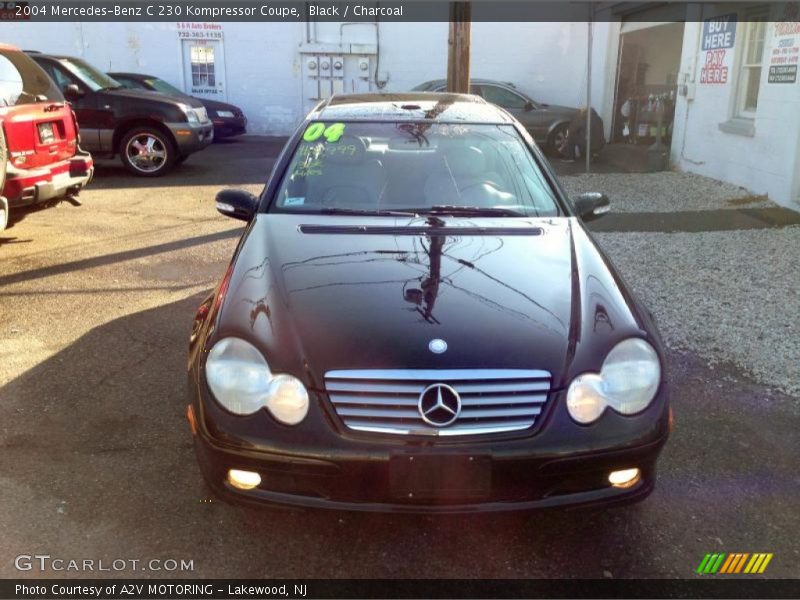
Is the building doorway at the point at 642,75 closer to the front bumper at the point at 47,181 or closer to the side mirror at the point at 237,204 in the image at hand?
the front bumper at the point at 47,181

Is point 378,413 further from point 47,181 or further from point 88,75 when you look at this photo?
point 88,75

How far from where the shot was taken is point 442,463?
2.29 metres

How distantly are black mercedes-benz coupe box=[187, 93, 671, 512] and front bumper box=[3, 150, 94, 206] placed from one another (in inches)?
143

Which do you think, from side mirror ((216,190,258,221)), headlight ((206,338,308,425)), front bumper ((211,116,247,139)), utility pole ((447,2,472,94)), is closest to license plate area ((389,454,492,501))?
headlight ((206,338,308,425))

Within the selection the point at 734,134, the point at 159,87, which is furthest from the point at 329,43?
the point at 734,134

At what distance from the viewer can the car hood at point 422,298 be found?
2.45 meters

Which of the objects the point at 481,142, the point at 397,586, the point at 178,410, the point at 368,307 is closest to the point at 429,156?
the point at 481,142

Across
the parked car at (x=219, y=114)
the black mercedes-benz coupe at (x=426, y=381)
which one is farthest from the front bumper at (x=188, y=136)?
the black mercedes-benz coupe at (x=426, y=381)

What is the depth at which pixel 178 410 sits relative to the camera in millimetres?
3689

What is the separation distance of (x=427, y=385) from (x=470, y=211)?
1.46 meters

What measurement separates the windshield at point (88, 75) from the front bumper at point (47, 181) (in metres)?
4.61

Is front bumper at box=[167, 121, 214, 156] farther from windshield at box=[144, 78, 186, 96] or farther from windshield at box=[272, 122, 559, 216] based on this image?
windshield at box=[272, 122, 559, 216]

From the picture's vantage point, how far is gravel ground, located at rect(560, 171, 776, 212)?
Result: 9070mm

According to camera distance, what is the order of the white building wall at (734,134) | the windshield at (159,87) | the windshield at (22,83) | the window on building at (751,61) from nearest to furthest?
the windshield at (22,83) → the white building wall at (734,134) → the window on building at (751,61) → the windshield at (159,87)
